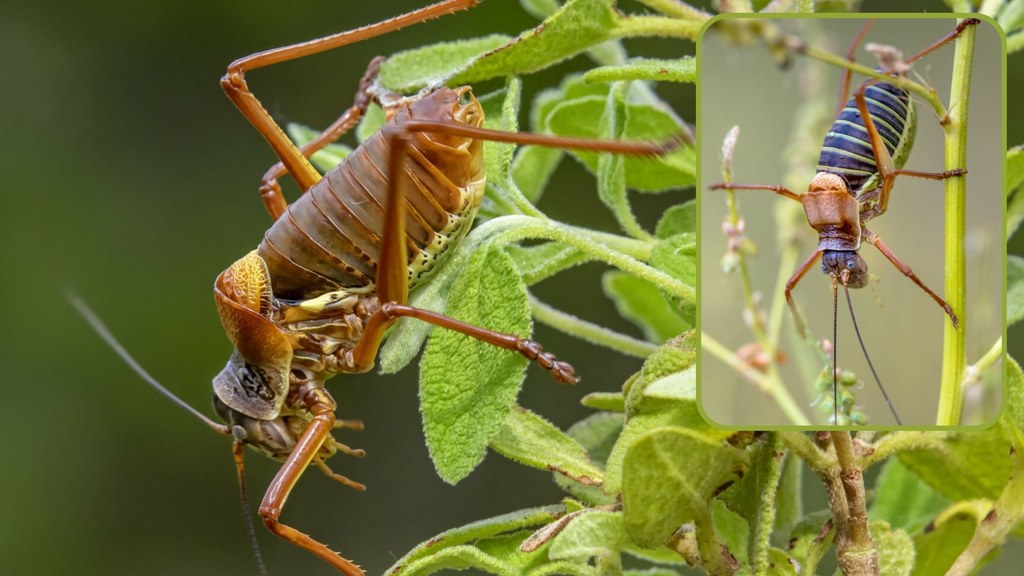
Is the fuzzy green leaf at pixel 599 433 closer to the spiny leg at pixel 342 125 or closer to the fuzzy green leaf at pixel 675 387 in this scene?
the fuzzy green leaf at pixel 675 387

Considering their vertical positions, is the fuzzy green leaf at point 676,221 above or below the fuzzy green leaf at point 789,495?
above

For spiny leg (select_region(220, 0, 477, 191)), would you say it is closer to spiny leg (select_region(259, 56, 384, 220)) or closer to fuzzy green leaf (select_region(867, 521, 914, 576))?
spiny leg (select_region(259, 56, 384, 220))

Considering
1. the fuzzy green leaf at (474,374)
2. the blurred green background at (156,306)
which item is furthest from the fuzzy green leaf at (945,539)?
the blurred green background at (156,306)

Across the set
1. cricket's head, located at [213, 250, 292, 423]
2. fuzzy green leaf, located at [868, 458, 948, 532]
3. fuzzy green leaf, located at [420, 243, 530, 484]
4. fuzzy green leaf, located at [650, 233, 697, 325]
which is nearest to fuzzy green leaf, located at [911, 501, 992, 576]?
fuzzy green leaf, located at [868, 458, 948, 532]

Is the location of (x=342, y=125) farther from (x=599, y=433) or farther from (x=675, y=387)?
(x=675, y=387)

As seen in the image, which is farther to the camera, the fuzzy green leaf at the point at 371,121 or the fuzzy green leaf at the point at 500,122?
the fuzzy green leaf at the point at 371,121

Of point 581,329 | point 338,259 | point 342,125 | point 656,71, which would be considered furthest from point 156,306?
point 656,71

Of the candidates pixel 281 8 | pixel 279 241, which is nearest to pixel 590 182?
pixel 281 8
